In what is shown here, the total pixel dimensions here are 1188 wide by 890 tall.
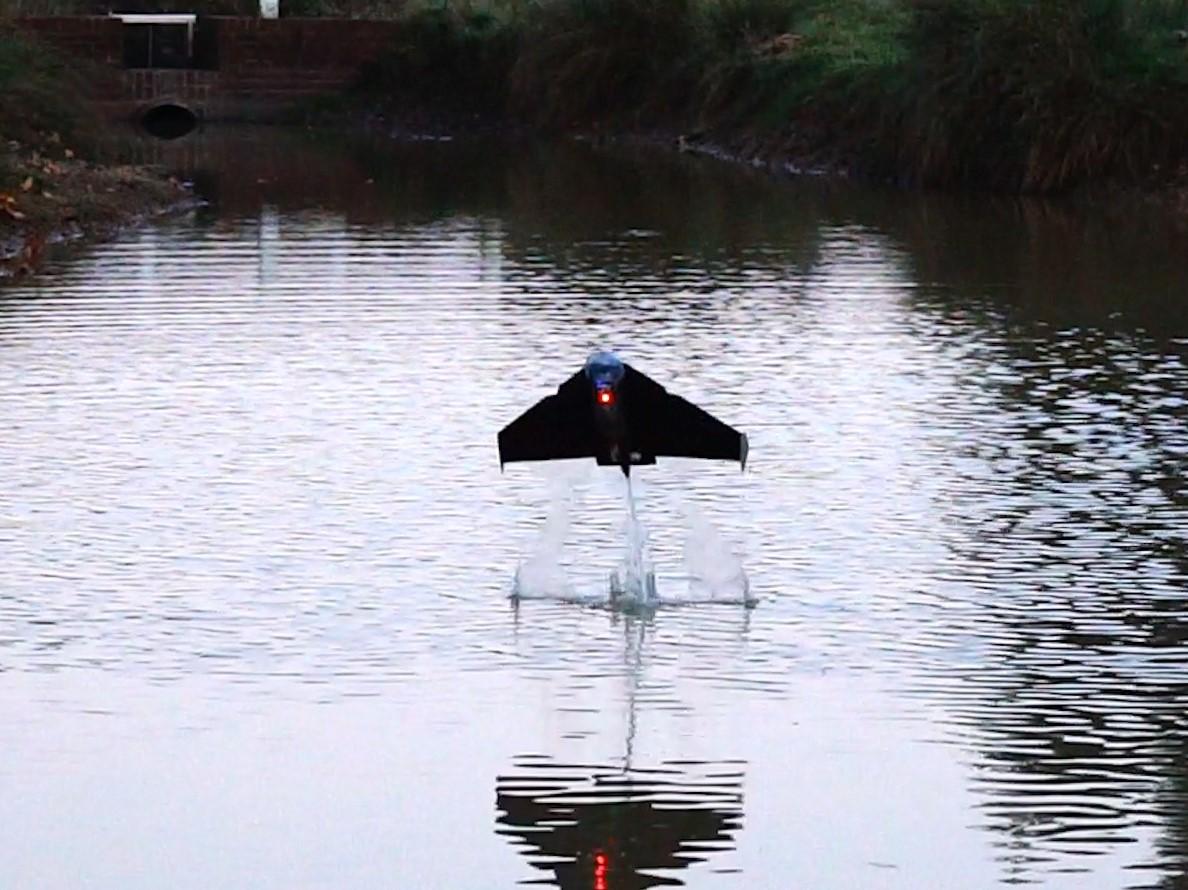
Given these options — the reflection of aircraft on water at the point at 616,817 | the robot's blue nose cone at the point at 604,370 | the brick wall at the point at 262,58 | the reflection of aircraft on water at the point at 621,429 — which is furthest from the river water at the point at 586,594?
the brick wall at the point at 262,58

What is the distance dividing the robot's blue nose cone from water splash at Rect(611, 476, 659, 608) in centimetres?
100

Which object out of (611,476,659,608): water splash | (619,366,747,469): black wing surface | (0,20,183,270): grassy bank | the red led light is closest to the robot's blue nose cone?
(619,366,747,469): black wing surface

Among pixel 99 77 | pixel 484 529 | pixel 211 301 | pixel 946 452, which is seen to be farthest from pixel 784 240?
pixel 99 77

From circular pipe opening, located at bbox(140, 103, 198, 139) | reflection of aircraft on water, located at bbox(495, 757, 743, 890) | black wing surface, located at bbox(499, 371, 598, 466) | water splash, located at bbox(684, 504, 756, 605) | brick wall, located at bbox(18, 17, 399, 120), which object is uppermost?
black wing surface, located at bbox(499, 371, 598, 466)

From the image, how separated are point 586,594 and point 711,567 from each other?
73 centimetres

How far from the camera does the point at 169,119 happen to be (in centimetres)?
5706

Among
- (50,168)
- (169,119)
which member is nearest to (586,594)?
(50,168)

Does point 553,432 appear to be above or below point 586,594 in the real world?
above

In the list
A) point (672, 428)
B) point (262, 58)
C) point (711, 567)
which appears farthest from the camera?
point (262, 58)

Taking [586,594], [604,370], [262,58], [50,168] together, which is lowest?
[262,58]

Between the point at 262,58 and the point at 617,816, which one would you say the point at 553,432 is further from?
the point at 262,58

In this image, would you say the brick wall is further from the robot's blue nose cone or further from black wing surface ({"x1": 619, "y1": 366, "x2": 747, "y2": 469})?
the robot's blue nose cone

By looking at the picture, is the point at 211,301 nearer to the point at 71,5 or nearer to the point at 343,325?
the point at 343,325

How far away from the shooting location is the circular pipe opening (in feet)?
184
